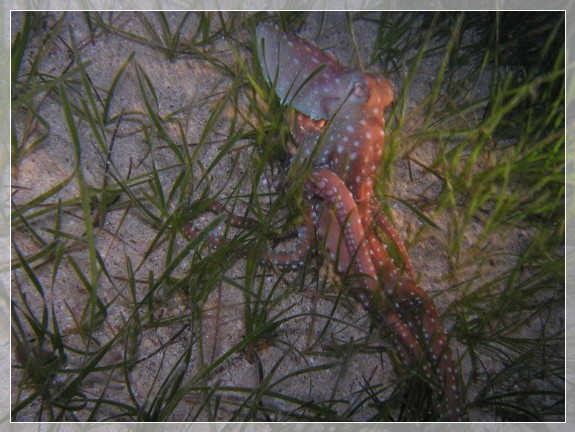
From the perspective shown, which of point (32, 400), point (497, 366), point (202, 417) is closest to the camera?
point (32, 400)

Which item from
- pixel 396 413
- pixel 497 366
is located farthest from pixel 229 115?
pixel 497 366

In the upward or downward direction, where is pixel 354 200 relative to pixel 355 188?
downward

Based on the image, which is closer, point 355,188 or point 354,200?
point 354,200

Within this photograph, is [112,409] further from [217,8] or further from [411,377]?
[217,8]

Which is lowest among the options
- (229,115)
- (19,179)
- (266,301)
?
(266,301)
